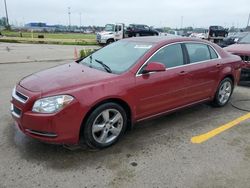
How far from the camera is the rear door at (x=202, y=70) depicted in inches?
184

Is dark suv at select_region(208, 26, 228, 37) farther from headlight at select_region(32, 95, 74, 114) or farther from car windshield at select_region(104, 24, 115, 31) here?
headlight at select_region(32, 95, 74, 114)

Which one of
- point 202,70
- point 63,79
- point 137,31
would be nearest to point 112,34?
point 137,31

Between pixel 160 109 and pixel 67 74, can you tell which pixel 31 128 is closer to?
pixel 67 74

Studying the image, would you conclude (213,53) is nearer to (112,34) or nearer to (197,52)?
(197,52)

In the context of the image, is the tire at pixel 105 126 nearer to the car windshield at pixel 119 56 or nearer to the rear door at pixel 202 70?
the car windshield at pixel 119 56

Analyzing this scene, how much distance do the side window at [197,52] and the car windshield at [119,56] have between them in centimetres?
90

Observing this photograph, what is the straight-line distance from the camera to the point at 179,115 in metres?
5.04

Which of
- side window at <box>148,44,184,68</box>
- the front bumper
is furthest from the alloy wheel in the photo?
side window at <box>148,44,184,68</box>

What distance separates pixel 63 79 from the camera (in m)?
Answer: 3.61

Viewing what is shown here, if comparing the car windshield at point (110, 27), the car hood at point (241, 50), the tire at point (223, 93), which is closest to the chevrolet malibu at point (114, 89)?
the tire at point (223, 93)

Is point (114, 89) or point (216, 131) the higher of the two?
point (114, 89)

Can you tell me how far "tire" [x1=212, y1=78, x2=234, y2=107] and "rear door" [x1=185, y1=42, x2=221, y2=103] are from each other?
28 cm

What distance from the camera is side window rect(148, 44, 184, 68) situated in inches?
165

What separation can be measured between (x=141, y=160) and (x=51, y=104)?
1.38 meters
